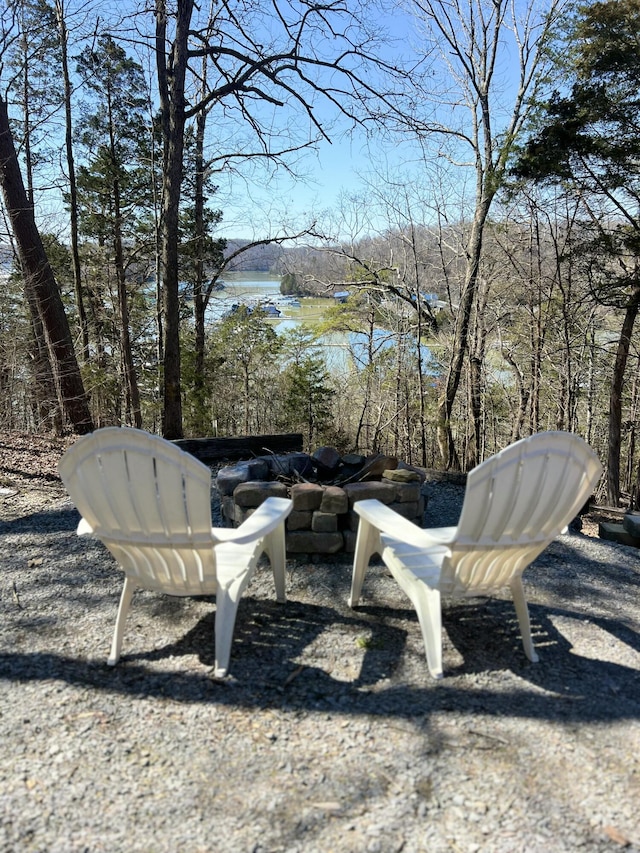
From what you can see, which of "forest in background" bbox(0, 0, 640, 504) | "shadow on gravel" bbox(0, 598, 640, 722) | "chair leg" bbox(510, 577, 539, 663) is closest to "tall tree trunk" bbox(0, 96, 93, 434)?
"forest in background" bbox(0, 0, 640, 504)

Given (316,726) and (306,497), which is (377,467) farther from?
(316,726)

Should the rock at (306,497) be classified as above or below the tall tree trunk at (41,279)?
below

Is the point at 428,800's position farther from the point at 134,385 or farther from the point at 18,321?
the point at 134,385

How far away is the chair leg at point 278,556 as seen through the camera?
246 cm

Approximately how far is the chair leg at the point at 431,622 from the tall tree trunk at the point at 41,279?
5.25 m

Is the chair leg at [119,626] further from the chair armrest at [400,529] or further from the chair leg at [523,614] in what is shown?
the chair leg at [523,614]

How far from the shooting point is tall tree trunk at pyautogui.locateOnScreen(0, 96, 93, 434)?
239 inches

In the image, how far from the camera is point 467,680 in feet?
6.35

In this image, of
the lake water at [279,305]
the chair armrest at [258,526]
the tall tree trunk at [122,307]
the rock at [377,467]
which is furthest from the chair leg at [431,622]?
the lake water at [279,305]

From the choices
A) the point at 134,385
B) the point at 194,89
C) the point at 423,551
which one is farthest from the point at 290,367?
the point at 423,551

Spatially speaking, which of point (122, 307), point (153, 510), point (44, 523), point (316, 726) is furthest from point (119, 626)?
point (122, 307)

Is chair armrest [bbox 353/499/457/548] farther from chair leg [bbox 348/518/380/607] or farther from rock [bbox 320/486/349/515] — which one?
rock [bbox 320/486/349/515]

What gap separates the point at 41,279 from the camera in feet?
20.6

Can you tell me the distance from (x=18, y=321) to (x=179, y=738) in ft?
18.0
